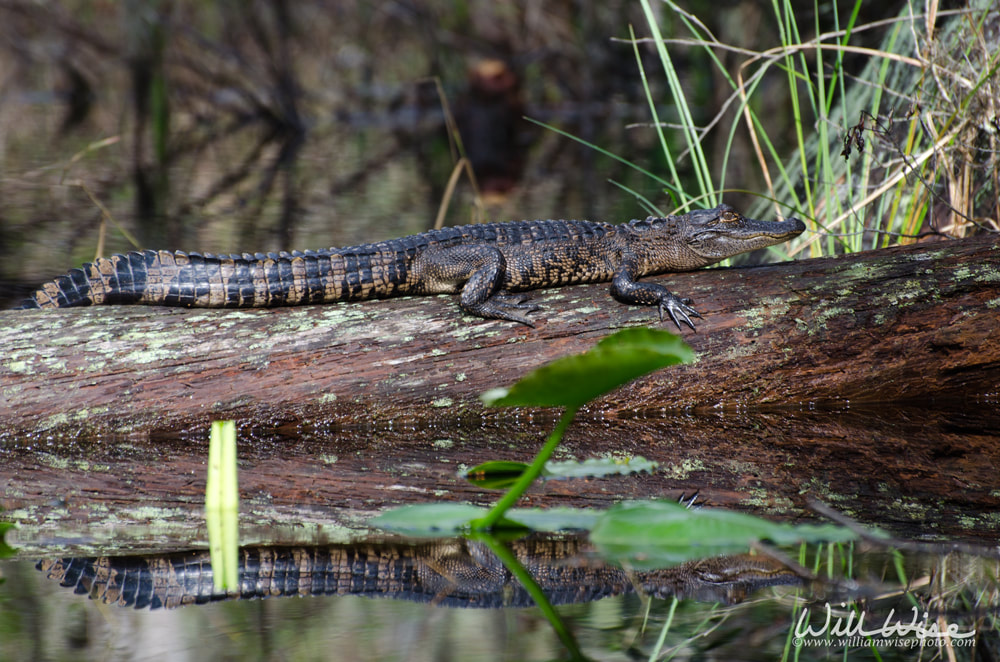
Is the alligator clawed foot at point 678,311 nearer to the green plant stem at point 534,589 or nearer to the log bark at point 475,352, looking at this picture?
the log bark at point 475,352

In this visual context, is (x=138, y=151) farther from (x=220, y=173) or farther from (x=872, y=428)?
(x=872, y=428)

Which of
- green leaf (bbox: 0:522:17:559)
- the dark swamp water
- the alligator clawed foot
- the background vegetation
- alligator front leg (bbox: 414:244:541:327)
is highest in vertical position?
the background vegetation

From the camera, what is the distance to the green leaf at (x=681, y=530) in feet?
6.46

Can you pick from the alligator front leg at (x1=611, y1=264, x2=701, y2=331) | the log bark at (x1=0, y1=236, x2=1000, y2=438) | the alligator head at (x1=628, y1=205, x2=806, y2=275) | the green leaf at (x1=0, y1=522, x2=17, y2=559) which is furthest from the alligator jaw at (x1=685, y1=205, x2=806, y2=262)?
the green leaf at (x1=0, y1=522, x2=17, y2=559)

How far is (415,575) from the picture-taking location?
7.13 feet

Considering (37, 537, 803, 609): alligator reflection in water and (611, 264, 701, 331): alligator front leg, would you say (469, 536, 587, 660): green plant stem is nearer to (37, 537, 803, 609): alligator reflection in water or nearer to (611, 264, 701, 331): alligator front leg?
(37, 537, 803, 609): alligator reflection in water

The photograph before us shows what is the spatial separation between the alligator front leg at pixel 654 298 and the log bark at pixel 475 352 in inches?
2.4

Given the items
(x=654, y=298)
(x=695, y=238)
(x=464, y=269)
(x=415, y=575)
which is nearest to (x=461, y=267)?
(x=464, y=269)

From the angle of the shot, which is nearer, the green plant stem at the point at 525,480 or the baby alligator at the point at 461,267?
the green plant stem at the point at 525,480

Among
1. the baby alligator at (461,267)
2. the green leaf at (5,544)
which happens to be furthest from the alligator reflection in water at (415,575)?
the baby alligator at (461,267)

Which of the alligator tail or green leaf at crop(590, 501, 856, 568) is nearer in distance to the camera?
green leaf at crop(590, 501, 856, 568)

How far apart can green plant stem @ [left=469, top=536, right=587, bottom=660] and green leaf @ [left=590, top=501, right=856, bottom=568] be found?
0.17m

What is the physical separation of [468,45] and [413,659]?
58.4 feet

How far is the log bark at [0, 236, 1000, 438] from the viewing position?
3707 mm
